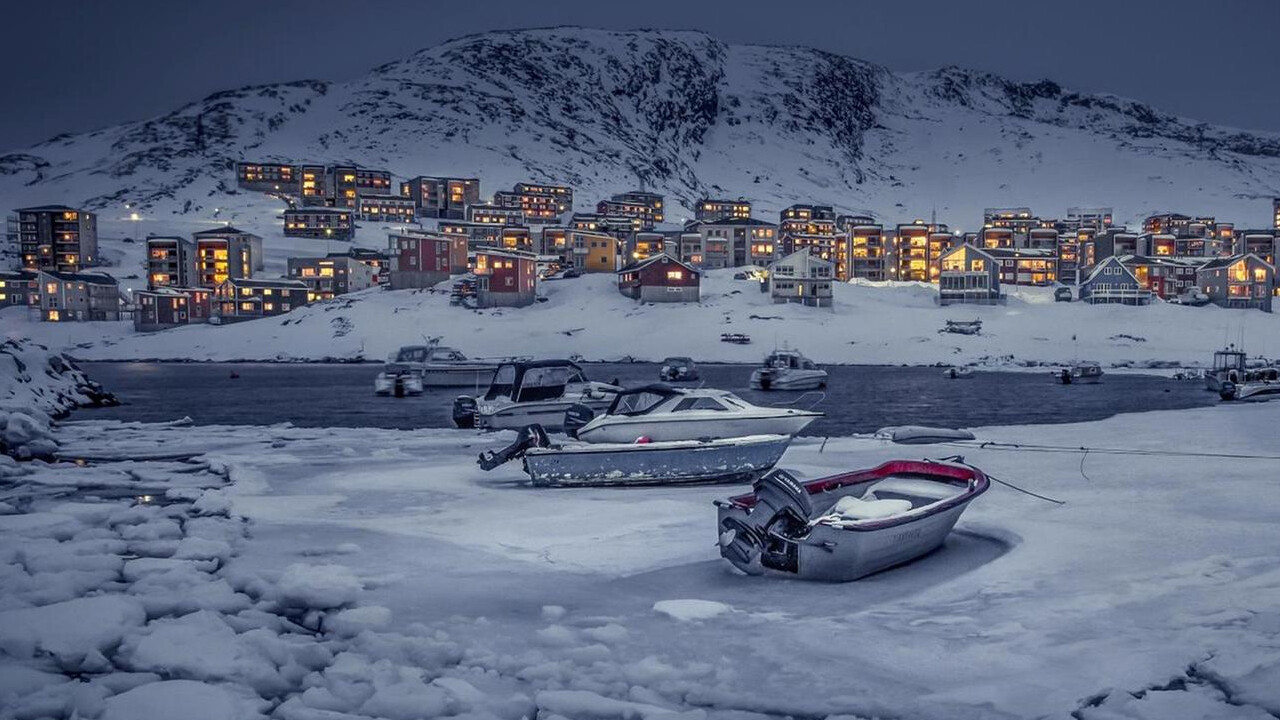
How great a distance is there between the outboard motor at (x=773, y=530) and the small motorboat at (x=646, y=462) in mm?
7187

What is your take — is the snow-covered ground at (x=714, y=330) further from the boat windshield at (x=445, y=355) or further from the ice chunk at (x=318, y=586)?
the ice chunk at (x=318, y=586)

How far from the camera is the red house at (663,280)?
4459 inches

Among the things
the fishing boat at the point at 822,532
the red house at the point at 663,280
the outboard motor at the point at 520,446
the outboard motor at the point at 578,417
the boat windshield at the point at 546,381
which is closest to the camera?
the fishing boat at the point at 822,532

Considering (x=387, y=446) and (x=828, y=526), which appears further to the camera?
(x=387, y=446)

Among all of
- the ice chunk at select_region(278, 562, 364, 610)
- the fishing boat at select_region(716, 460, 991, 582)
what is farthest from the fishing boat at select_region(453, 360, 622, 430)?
the ice chunk at select_region(278, 562, 364, 610)

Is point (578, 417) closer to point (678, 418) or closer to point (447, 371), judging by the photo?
point (678, 418)

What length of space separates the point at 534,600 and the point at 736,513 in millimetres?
3219

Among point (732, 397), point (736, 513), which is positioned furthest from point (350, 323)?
point (736, 513)

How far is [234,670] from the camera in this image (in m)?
8.45

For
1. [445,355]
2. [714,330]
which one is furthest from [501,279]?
[445,355]

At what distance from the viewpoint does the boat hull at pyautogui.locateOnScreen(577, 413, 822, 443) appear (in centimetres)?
2158

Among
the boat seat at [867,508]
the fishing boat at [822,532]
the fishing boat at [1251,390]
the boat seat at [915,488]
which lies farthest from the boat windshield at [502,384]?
the fishing boat at [1251,390]

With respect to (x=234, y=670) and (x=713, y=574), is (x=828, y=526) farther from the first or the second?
(x=234, y=670)

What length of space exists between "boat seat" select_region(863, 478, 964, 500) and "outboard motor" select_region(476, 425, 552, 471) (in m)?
8.77
